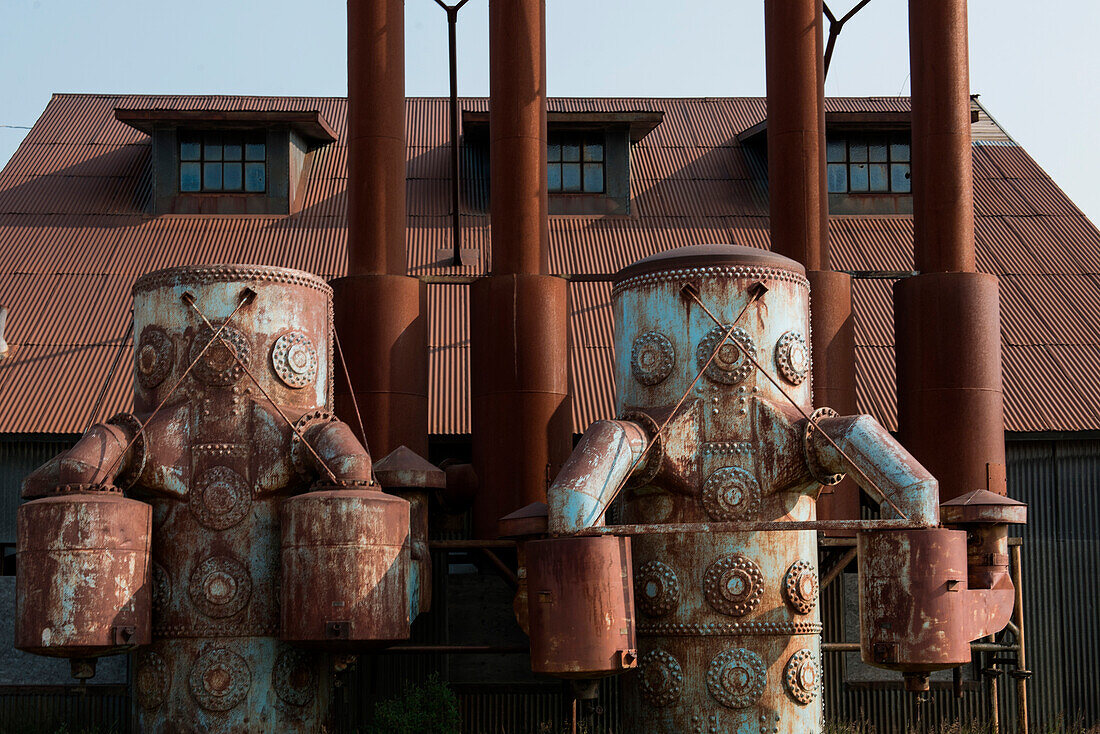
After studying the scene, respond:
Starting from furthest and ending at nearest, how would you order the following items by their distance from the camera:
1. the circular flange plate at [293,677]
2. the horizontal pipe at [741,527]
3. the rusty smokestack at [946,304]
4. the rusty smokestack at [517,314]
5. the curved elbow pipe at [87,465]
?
the rusty smokestack at [946,304] < the rusty smokestack at [517,314] < the circular flange plate at [293,677] < the curved elbow pipe at [87,465] < the horizontal pipe at [741,527]

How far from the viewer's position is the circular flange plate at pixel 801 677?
12.8 m

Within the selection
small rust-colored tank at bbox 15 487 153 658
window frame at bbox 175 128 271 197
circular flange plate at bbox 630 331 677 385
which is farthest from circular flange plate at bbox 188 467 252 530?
window frame at bbox 175 128 271 197

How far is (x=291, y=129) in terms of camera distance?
77.4ft

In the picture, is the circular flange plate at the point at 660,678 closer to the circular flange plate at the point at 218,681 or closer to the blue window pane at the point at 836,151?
the circular flange plate at the point at 218,681

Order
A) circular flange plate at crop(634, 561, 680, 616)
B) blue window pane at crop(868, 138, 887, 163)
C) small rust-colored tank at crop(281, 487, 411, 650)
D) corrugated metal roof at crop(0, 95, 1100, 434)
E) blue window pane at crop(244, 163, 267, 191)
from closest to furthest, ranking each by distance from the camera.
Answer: small rust-colored tank at crop(281, 487, 411, 650) < circular flange plate at crop(634, 561, 680, 616) < corrugated metal roof at crop(0, 95, 1100, 434) < blue window pane at crop(244, 163, 267, 191) < blue window pane at crop(868, 138, 887, 163)

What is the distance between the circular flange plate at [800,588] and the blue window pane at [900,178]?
13.0 metres

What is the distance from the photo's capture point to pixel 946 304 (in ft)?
52.5

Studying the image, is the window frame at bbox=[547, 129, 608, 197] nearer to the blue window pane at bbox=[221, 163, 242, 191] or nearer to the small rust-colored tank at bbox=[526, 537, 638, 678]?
the blue window pane at bbox=[221, 163, 242, 191]

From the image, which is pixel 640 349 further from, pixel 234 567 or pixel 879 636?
pixel 234 567

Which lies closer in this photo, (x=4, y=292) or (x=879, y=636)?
(x=879, y=636)

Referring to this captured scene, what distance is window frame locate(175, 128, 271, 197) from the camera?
2338cm

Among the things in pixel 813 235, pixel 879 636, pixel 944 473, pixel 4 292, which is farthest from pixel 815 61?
pixel 4 292

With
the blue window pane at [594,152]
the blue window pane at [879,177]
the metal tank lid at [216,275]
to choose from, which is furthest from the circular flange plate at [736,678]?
the blue window pane at [879,177]

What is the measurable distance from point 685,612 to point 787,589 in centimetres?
106
